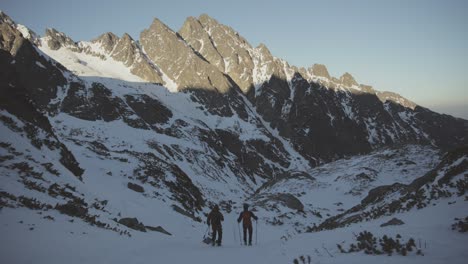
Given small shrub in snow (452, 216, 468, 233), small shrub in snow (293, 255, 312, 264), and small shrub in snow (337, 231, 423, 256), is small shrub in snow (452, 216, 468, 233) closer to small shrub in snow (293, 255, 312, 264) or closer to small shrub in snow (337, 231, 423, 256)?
small shrub in snow (337, 231, 423, 256)

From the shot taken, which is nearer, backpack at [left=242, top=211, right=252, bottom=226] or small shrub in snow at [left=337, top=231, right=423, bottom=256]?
small shrub in snow at [left=337, top=231, right=423, bottom=256]

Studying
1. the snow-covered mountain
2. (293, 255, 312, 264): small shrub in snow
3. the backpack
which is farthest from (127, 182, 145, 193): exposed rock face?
(293, 255, 312, 264): small shrub in snow

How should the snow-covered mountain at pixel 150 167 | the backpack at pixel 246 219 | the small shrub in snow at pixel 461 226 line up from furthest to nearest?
the backpack at pixel 246 219
the snow-covered mountain at pixel 150 167
the small shrub in snow at pixel 461 226

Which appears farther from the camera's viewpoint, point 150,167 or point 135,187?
point 150,167

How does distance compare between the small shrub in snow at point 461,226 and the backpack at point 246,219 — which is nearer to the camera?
the small shrub in snow at point 461,226

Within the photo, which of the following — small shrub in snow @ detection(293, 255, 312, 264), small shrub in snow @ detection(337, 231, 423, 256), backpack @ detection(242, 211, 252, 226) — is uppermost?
backpack @ detection(242, 211, 252, 226)

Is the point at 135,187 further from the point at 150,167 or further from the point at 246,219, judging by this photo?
the point at 246,219

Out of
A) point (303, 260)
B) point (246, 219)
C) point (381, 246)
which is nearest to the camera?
point (303, 260)

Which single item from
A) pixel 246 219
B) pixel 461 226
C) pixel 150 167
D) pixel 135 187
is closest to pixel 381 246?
pixel 461 226

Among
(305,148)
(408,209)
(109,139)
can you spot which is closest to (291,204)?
(408,209)

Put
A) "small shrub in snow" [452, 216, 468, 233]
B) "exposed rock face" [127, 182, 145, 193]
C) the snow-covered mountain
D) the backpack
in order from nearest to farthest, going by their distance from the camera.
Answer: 1. "small shrub in snow" [452, 216, 468, 233]
2. the snow-covered mountain
3. the backpack
4. "exposed rock face" [127, 182, 145, 193]

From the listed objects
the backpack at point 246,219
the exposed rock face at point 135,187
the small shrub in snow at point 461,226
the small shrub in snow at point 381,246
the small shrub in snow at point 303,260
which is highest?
the exposed rock face at point 135,187

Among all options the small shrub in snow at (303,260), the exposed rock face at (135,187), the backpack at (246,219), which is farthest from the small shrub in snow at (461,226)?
the exposed rock face at (135,187)

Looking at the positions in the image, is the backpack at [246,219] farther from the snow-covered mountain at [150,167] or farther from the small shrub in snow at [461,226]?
the small shrub in snow at [461,226]
